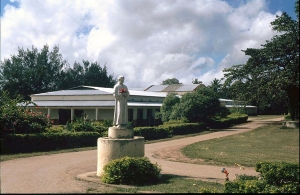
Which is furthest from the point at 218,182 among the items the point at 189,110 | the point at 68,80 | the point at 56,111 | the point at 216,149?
the point at 68,80

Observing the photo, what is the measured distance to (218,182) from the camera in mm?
9383

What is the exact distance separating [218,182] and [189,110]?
21.3m

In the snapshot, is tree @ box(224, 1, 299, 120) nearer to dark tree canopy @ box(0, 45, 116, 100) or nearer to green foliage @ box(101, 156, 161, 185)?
green foliage @ box(101, 156, 161, 185)

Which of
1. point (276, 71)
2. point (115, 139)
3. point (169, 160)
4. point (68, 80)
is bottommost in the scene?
point (169, 160)

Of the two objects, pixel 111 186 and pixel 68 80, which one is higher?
pixel 68 80

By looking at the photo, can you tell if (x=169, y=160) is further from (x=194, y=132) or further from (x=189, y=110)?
(x=189, y=110)

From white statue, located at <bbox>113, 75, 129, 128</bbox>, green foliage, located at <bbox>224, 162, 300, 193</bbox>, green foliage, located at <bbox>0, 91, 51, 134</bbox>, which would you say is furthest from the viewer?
green foliage, located at <bbox>0, 91, 51, 134</bbox>

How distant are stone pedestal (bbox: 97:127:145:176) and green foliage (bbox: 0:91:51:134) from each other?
28.7 feet

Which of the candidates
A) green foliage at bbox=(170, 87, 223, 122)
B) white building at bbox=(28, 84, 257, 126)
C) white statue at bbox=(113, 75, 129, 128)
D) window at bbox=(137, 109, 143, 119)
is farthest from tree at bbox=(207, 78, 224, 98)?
white statue at bbox=(113, 75, 129, 128)

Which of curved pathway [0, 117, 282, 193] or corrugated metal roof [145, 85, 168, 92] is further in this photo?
corrugated metal roof [145, 85, 168, 92]

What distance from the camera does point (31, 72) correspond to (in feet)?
166

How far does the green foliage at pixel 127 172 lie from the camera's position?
8844mm

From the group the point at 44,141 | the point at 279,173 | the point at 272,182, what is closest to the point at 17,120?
the point at 44,141

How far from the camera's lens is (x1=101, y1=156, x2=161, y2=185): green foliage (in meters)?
8.84
